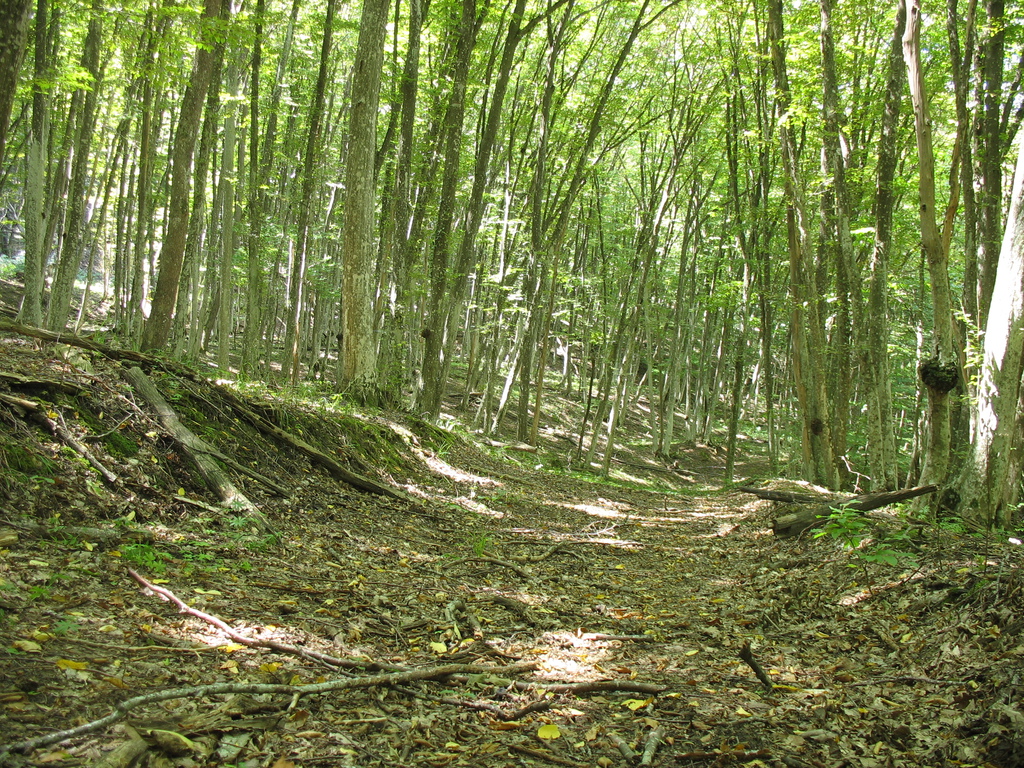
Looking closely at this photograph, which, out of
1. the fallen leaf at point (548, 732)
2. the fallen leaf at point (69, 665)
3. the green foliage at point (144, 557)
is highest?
the green foliage at point (144, 557)

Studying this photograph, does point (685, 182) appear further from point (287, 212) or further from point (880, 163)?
point (287, 212)

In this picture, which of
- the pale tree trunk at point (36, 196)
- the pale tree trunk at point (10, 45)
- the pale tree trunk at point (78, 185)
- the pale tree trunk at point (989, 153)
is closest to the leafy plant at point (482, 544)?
the pale tree trunk at point (10, 45)

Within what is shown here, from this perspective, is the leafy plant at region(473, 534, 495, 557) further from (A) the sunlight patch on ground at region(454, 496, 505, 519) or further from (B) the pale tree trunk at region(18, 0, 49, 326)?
(B) the pale tree trunk at region(18, 0, 49, 326)

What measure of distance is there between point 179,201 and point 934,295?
341 inches

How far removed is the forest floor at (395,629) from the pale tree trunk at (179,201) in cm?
236

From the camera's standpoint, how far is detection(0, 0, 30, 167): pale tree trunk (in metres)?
4.15

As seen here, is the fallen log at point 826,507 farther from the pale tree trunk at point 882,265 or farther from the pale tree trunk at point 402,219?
the pale tree trunk at point 402,219

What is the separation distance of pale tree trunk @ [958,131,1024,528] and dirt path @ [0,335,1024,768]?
2.57ft

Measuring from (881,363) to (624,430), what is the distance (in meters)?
18.1

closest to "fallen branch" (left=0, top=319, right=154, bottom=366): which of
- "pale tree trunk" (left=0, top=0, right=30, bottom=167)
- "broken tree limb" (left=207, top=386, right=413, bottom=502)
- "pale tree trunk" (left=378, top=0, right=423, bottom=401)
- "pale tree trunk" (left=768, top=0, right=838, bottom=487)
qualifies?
"broken tree limb" (left=207, top=386, right=413, bottom=502)

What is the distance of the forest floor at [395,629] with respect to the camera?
2178 millimetres

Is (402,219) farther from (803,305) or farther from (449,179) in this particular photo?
(803,305)

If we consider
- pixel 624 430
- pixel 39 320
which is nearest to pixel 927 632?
pixel 39 320

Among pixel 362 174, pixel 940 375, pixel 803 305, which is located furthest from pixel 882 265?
pixel 362 174
